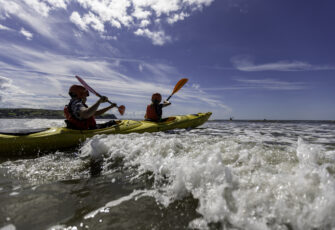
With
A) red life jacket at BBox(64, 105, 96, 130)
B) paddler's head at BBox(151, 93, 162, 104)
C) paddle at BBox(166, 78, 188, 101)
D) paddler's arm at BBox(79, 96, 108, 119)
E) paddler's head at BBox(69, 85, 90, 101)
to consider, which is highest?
paddle at BBox(166, 78, 188, 101)

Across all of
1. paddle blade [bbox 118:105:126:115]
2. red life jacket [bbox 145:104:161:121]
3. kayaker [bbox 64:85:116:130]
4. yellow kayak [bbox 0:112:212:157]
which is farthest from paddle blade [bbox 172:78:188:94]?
kayaker [bbox 64:85:116:130]

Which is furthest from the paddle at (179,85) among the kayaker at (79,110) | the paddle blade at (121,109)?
the kayaker at (79,110)

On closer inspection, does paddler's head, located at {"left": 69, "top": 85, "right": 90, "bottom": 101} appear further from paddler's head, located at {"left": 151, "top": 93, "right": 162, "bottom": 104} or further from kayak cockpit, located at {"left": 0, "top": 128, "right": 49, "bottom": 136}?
paddler's head, located at {"left": 151, "top": 93, "right": 162, "bottom": 104}

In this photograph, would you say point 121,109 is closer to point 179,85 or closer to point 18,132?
point 18,132

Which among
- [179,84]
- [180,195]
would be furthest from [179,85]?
[180,195]

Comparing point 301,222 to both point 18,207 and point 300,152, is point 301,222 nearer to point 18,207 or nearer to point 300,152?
point 300,152

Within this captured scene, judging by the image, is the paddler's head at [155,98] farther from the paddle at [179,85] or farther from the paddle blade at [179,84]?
the paddle blade at [179,84]

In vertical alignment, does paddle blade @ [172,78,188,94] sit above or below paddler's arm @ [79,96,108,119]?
above

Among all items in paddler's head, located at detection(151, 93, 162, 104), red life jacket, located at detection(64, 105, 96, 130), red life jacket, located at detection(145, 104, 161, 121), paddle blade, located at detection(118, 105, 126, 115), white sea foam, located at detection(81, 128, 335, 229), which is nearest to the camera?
white sea foam, located at detection(81, 128, 335, 229)

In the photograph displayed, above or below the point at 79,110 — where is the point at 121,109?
above

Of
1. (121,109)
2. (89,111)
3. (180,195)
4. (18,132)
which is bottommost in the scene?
(180,195)

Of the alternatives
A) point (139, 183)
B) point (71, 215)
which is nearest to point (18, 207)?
point (71, 215)

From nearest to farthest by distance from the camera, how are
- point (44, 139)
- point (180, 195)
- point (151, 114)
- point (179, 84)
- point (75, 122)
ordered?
point (180, 195) → point (44, 139) → point (75, 122) → point (151, 114) → point (179, 84)

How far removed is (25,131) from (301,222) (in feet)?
20.0
